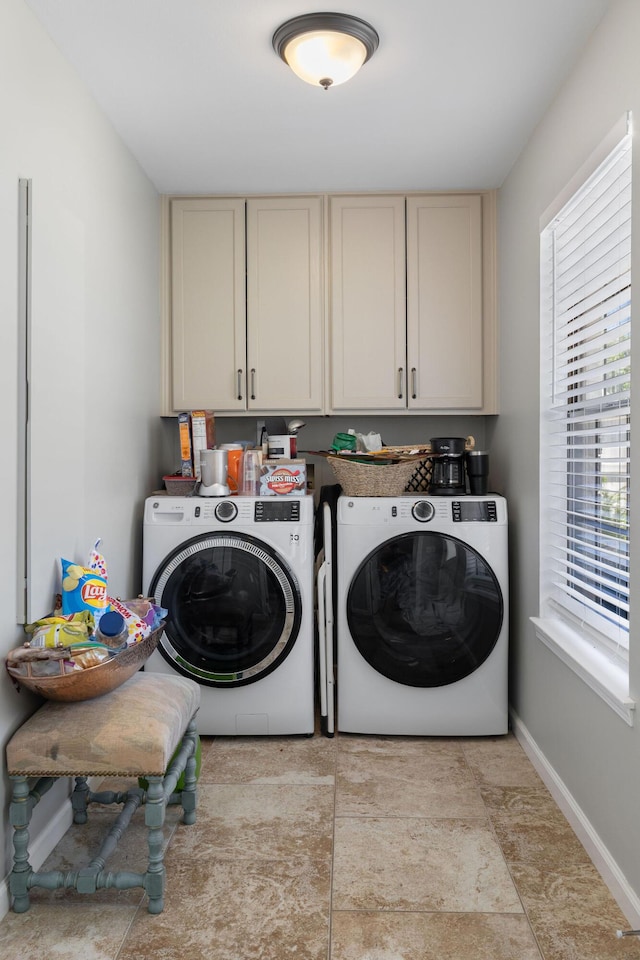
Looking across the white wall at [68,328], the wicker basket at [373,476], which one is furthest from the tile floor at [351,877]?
the wicker basket at [373,476]

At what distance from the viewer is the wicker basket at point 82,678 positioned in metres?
1.77

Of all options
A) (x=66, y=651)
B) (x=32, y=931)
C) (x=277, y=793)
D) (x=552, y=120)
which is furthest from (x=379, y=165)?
(x=32, y=931)

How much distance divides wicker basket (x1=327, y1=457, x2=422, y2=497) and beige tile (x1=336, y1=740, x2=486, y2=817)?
101cm

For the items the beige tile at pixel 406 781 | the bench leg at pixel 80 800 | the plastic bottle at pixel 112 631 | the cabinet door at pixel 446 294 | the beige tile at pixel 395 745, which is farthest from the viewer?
the cabinet door at pixel 446 294

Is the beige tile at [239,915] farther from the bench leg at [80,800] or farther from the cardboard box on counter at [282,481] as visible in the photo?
the cardboard box on counter at [282,481]

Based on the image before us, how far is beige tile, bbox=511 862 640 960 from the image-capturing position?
1.65m

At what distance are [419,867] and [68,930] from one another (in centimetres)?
93

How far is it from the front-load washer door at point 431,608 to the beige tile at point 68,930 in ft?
4.50

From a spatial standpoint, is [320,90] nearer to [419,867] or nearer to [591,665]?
[591,665]

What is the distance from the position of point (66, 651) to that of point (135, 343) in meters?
1.49

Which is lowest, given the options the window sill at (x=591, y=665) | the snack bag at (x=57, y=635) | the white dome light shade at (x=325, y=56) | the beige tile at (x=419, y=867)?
the beige tile at (x=419, y=867)

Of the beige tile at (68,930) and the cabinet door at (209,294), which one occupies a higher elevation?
the cabinet door at (209,294)

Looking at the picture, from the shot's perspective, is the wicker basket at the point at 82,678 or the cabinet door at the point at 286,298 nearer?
the wicker basket at the point at 82,678

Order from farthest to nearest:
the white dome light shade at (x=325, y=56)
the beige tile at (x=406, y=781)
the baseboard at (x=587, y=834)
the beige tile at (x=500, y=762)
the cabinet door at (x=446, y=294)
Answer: the cabinet door at (x=446, y=294) → the beige tile at (x=500, y=762) → the beige tile at (x=406, y=781) → the white dome light shade at (x=325, y=56) → the baseboard at (x=587, y=834)
